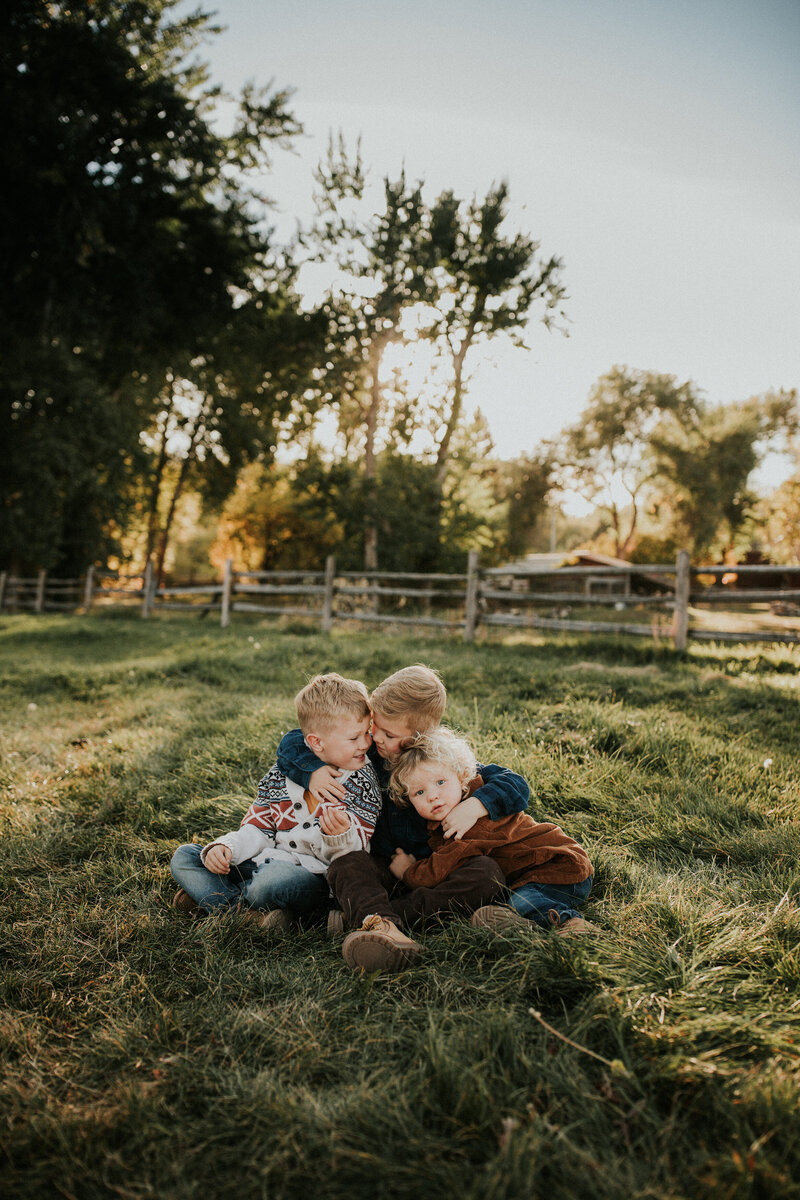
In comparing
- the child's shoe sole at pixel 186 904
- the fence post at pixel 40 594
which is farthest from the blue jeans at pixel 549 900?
the fence post at pixel 40 594

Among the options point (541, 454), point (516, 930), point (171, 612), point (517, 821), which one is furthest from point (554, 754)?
point (541, 454)

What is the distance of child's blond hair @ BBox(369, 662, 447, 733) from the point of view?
96.7 inches

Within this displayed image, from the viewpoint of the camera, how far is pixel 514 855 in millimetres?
2375

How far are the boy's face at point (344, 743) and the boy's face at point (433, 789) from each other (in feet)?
0.68

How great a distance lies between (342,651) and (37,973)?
225 inches

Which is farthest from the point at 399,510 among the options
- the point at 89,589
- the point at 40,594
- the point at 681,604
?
the point at 40,594

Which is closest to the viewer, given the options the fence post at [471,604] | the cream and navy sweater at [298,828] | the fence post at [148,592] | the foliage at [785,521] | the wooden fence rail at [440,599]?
the cream and navy sweater at [298,828]

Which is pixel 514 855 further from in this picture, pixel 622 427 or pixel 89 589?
pixel 622 427

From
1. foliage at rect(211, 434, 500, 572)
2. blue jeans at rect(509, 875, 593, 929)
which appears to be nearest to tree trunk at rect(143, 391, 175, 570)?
foliage at rect(211, 434, 500, 572)

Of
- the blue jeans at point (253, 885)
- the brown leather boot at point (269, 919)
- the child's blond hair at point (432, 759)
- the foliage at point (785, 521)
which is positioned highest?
the foliage at point (785, 521)

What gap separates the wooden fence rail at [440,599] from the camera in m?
8.38

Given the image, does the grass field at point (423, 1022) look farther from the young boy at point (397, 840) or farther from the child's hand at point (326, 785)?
the child's hand at point (326, 785)

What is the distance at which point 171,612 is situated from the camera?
18.6 meters

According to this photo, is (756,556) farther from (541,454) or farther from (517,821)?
(517,821)
